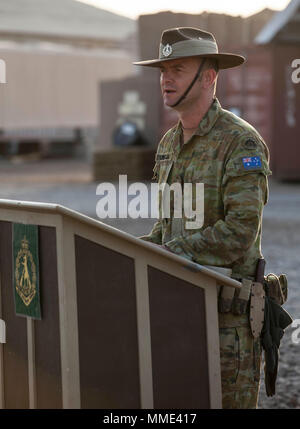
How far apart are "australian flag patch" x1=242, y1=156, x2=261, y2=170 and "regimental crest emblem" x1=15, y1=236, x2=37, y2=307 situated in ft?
2.65

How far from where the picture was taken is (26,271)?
2.83m

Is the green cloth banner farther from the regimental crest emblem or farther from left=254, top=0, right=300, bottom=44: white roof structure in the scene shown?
left=254, top=0, right=300, bottom=44: white roof structure

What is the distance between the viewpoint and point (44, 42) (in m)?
32.1

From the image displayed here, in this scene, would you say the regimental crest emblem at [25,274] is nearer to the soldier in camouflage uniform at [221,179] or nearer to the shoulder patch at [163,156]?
the soldier in camouflage uniform at [221,179]

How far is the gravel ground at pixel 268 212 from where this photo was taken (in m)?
5.20

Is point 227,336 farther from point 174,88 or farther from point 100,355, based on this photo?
point 174,88

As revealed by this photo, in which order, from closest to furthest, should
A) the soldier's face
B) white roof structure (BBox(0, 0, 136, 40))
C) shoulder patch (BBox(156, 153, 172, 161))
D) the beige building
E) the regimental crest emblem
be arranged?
the regimental crest emblem
the soldier's face
shoulder patch (BBox(156, 153, 172, 161))
the beige building
white roof structure (BBox(0, 0, 136, 40))

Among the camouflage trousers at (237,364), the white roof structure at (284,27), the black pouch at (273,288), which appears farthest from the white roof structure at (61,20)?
the camouflage trousers at (237,364)

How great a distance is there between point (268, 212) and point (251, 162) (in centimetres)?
1027

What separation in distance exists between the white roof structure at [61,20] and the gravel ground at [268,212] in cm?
890

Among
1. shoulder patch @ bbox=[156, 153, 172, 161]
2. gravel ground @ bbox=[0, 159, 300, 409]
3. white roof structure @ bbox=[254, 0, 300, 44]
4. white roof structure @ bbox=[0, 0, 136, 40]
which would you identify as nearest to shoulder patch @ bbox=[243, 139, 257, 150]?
shoulder patch @ bbox=[156, 153, 172, 161]

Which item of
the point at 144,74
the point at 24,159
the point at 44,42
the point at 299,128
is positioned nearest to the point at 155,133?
the point at 144,74

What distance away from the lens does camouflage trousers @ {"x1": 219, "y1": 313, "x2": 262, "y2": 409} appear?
299cm
